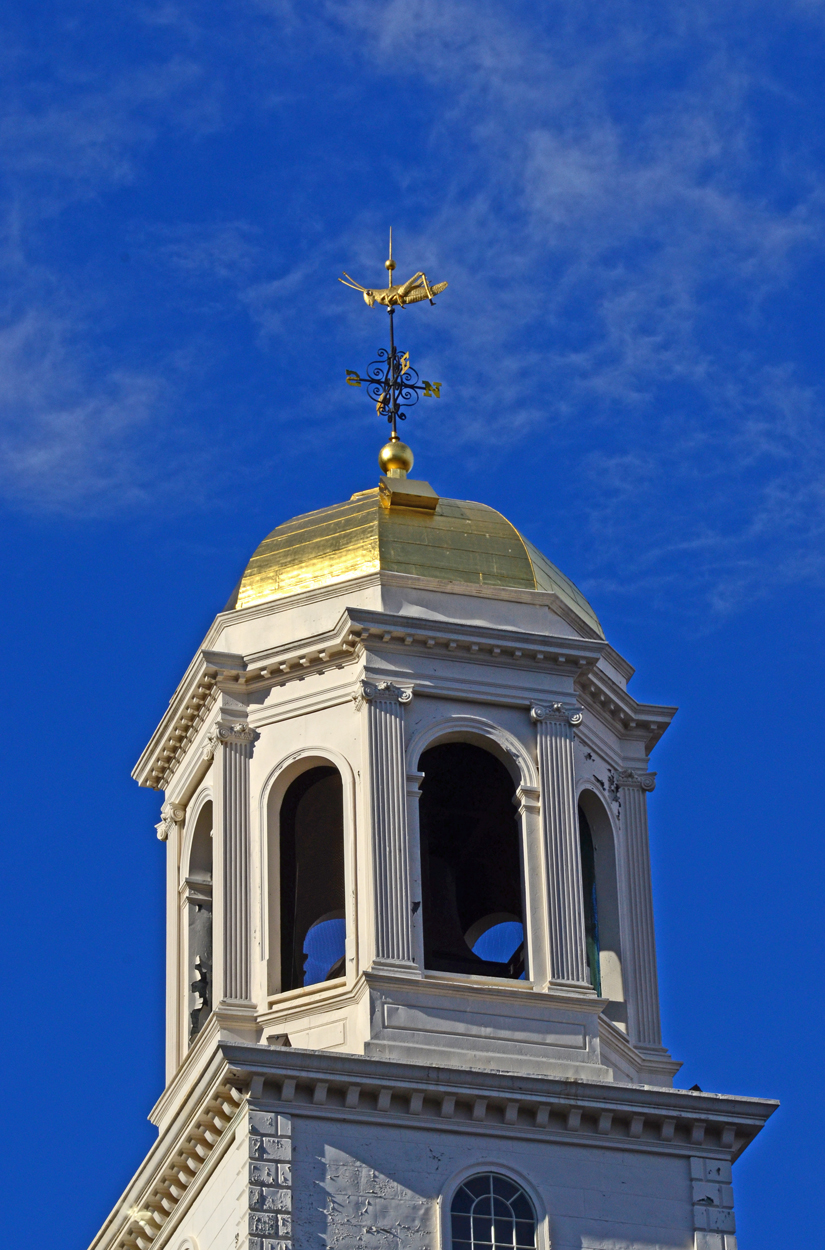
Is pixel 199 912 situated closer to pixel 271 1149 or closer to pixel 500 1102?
pixel 271 1149

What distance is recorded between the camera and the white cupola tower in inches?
1683

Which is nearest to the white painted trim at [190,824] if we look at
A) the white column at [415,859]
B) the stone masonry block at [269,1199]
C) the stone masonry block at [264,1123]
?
the white column at [415,859]

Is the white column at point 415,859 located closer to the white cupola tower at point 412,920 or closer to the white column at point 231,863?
the white cupola tower at point 412,920

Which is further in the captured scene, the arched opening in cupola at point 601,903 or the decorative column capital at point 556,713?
the decorative column capital at point 556,713

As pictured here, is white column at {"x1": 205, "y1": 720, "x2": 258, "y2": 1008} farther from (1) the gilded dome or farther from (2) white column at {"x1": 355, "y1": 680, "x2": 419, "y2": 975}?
(1) the gilded dome

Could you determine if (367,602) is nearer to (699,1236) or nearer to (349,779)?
(349,779)

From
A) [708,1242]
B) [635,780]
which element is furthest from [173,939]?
[708,1242]

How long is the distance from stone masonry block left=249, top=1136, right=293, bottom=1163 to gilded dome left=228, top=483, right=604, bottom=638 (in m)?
9.37

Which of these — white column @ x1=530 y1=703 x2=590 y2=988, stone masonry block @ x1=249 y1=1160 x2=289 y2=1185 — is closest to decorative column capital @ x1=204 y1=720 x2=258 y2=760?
white column @ x1=530 y1=703 x2=590 y2=988

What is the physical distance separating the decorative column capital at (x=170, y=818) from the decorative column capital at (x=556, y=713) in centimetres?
579

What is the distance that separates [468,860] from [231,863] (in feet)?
17.7

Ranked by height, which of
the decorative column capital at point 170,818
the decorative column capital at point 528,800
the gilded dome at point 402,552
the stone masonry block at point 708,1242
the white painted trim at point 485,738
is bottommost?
the stone masonry block at point 708,1242

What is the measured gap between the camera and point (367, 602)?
47.7m

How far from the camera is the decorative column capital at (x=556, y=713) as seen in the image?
4694 centimetres
